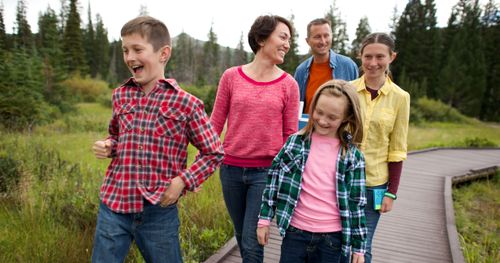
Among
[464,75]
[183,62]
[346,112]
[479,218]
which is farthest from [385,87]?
[183,62]

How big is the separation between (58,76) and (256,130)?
2299cm

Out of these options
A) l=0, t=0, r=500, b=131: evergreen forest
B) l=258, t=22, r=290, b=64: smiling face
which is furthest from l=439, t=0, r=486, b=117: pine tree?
l=258, t=22, r=290, b=64: smiling face

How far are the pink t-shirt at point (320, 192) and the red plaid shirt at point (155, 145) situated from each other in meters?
0.51

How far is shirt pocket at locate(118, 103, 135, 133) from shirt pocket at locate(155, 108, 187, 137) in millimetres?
131

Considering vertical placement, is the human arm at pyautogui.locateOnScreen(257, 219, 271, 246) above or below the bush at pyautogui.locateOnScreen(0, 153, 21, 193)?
above

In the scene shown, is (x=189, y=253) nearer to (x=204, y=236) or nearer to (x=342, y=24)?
(x=204, y=236)

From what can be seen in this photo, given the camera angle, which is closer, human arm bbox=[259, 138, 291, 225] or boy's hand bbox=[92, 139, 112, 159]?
boy's hand bbox=[92, 139, 112, 159]

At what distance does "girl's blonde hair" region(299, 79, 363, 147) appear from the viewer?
2.03 metres

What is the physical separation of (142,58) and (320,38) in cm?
181

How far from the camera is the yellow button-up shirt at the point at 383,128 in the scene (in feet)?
7.70

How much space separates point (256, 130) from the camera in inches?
95.5

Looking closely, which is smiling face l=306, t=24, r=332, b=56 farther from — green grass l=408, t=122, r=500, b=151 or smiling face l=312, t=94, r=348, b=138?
green grass l=408, t=122, r=500, b=151

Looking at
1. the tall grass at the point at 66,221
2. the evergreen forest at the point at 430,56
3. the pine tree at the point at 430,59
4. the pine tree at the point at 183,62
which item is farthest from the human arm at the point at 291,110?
the pine tree at the point at 183,62

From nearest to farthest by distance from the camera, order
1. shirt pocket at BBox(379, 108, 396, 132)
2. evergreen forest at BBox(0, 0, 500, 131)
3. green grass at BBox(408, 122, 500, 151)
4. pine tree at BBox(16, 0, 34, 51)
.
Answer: shirt pocket at BBox(379, 108, 396, 132) < pine tree at BBox(16, 0, 34, 51) < green grass at BBox(408, 122, 500, 151) < evergreen forest at BBox(0, 0, 500, 131)
